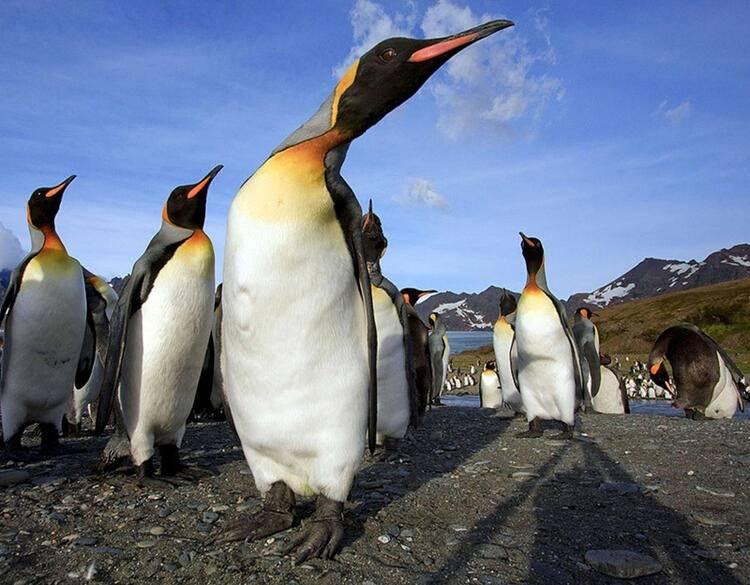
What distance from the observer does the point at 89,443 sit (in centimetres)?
559

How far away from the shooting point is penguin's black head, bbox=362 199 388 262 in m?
5.21

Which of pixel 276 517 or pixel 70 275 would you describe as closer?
pixel 276 517

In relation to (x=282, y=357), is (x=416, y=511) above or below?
below

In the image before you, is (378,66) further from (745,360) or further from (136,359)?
(745,360)

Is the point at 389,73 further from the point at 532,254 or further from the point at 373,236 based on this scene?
the point at 532,254

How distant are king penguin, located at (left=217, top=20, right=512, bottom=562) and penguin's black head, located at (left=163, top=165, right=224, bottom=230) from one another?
4.14 feet

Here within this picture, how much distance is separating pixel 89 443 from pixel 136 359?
247 centimetres

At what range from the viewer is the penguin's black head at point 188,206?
3.96m

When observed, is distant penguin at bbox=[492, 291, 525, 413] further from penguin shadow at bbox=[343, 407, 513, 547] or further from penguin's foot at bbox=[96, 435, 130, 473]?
penguin's foot at bbox=[96, 435, 130, 473]

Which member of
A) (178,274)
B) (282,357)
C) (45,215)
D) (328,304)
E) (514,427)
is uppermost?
(45,215)

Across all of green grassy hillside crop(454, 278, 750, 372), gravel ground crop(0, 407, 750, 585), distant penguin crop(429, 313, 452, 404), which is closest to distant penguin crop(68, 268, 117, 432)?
gravel ground crop(0, 407, 750, 585)

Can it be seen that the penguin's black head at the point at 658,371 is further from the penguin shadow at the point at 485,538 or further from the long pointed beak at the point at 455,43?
the long pointed beak at the point at 455,43

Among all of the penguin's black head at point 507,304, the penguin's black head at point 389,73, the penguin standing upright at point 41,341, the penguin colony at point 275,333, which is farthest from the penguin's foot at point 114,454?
the penguin's black head at point 507,304

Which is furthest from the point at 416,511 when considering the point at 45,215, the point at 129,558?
the point at 45,215
